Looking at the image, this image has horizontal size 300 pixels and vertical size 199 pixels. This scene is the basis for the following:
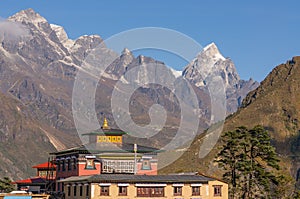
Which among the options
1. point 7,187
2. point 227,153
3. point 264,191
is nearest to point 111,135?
point 227,153

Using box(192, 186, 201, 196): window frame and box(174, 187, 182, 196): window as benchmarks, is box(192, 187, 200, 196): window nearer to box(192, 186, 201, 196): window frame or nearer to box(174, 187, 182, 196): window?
box(192, 186, 201, 196): window frame

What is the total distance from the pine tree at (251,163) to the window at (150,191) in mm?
17367

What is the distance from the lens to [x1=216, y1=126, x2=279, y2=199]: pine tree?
114m

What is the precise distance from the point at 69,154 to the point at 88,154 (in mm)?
5991

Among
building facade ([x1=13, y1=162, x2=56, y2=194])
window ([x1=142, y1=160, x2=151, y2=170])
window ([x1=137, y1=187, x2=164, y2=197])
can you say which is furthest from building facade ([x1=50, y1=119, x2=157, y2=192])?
window ([x1=137, y1=187, x2=164, y2=197])

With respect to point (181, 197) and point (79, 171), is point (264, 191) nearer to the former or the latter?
point (181, 197)

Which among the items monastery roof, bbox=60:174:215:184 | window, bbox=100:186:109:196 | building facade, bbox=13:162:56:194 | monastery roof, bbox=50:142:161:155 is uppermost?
monastery roof, bbox=50:142:161:155

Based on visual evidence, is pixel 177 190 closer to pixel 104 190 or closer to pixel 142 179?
pixel 142 179

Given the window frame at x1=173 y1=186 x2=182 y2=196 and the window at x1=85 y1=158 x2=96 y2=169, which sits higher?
the window at x1=85 y1=158 x2=96 y2=169

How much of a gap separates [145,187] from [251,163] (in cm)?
2195

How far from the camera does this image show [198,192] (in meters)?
104

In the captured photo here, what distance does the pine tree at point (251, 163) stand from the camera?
114m

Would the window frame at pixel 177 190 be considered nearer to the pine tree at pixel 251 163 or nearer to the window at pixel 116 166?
the window at pixel 116 166

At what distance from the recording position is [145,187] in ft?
332
